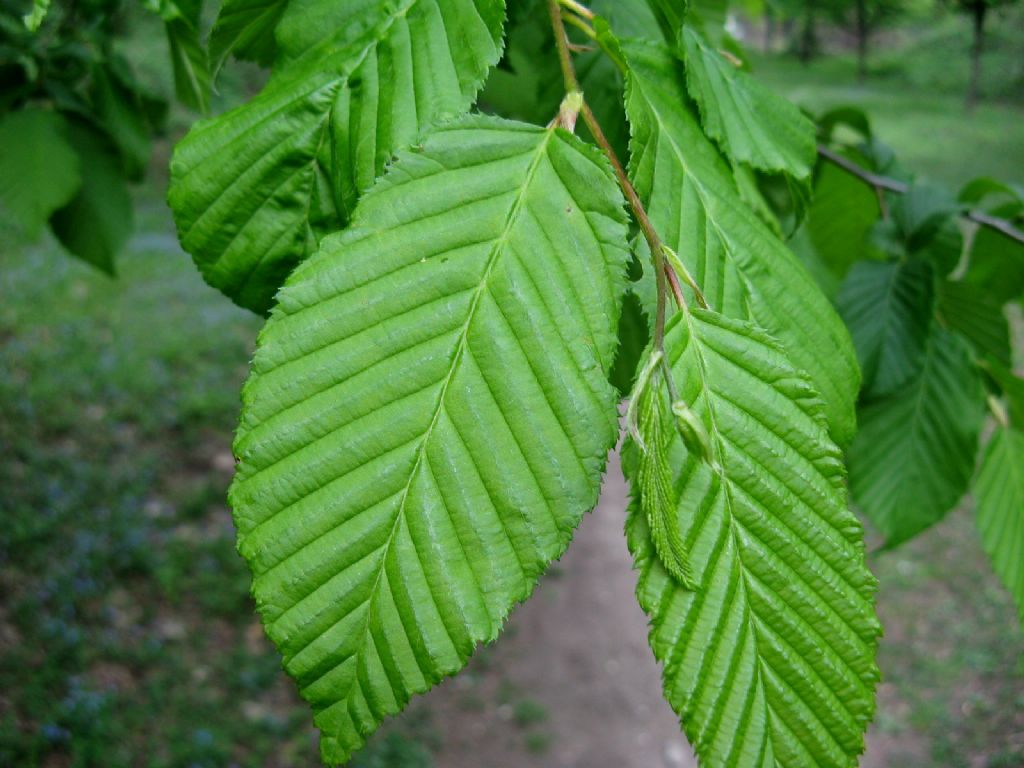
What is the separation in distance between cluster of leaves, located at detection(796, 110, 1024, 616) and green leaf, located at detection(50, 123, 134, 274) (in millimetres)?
1105

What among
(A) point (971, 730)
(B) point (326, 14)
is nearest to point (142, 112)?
(B) point (326, 14)

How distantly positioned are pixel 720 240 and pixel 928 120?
1293cm

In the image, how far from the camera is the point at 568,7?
2.15ft

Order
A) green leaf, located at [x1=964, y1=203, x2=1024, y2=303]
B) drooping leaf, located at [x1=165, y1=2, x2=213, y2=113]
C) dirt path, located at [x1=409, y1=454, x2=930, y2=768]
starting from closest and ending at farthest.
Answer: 1. drooping leaf, located at [x1=165, y1=2, x2=213, y2=113]
2. green leaf, located at [x1=964, y1=203, x2=1024, y2=303]
3. dirt path, located at [x1=409, y1=454, x2=930, y2=768]

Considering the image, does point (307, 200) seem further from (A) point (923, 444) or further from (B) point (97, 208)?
(B) point (97, 208)

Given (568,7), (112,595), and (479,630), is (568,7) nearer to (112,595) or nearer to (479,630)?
(479,630)

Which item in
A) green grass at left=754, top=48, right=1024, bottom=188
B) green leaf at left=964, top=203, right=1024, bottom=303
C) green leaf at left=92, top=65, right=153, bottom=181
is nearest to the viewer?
green leaf at left=964, top=203, right=1024, bottom=303

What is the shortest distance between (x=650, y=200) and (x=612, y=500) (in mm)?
5141

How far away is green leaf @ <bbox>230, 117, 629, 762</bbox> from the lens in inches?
18.9

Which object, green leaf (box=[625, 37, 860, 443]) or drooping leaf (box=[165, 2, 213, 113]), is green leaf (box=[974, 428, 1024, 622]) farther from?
drooping leaf (box=[165, 2, 213, 113])

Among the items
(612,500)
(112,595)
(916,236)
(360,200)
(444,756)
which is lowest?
(612,500)

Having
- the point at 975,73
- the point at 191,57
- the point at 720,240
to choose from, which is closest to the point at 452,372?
the point at 720,240

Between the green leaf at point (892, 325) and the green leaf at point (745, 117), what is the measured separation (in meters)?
0.37

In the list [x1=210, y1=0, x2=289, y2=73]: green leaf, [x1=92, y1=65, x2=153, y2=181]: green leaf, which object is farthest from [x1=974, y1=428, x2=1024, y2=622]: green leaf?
[x1=92, y1=65, x2=153, y2=181]: green leaf
